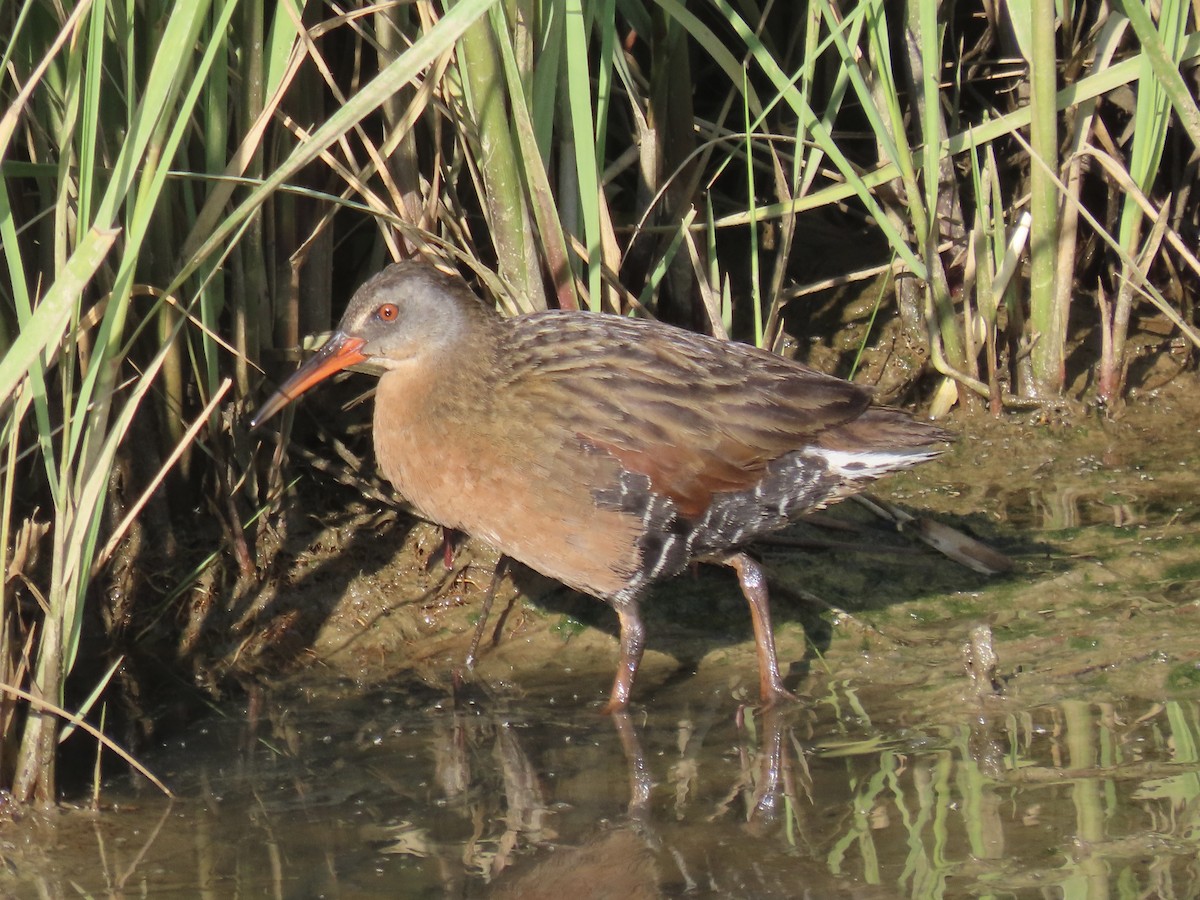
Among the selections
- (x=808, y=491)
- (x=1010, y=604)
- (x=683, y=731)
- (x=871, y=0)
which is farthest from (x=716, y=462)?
(x=871, y=0)

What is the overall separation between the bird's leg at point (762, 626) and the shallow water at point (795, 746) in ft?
0.26

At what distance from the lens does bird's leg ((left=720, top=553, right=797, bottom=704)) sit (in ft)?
13.3

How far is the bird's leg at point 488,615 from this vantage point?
14.2 ft

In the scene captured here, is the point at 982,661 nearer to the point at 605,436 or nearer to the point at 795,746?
the point at 795,746

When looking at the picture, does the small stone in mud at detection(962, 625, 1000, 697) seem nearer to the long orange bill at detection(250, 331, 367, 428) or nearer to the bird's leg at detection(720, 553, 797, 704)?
the bird's leg at detection(720, 553, 797, 704)

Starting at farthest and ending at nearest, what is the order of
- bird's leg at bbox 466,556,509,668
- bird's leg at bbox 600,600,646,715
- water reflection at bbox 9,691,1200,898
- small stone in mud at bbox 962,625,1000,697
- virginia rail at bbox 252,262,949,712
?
bird's leg at bbox 466,556,509,668 → bird's leg at bbox 600,600,646,715 → virginia rail at bbox 252,262,949,712 → small stone in mud at bbox 962,625,1000,697 → water reflection at bbox 9,691,1200,898

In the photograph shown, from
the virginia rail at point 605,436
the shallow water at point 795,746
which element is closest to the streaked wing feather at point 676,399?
the virginia rail at point 605,436

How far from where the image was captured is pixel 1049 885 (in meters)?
2.98

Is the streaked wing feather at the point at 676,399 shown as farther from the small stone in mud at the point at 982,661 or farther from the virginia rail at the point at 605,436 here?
the small stone in mud at the point at 982,661

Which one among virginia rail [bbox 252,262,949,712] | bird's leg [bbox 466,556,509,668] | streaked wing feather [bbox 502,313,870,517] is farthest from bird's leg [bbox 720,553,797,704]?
bird's leg [bbox 466,556,509,668]

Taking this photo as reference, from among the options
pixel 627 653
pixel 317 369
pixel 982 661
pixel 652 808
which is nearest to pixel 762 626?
pixel 627 653

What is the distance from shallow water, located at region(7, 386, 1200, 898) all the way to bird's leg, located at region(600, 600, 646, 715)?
0.06m

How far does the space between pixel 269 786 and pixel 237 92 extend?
1735mm

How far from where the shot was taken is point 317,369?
4082 millimetres
